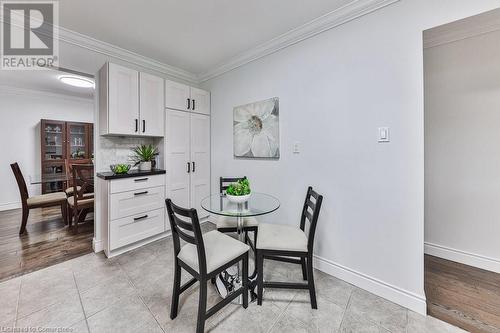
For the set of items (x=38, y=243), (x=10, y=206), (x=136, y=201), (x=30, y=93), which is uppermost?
(x=30, y=93)

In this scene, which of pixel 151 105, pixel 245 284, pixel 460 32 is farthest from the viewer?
pixel 151 105

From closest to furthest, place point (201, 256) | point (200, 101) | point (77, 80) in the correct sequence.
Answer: point (201, 256), point (200, 101), point (77, 80)

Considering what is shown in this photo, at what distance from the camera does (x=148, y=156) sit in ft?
9.43

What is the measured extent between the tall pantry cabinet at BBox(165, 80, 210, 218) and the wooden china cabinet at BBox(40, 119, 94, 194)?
2779mm

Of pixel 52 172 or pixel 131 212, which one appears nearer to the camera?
pixel 131 212

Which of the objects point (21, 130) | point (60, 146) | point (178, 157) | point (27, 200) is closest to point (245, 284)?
point (178, 157)

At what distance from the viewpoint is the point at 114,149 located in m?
2.74

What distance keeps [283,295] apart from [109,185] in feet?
7.21

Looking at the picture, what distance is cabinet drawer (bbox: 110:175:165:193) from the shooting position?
91.5 inches

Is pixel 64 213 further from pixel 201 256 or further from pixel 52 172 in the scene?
pixel 201 256

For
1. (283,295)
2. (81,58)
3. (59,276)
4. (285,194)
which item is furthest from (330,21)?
(59,276)

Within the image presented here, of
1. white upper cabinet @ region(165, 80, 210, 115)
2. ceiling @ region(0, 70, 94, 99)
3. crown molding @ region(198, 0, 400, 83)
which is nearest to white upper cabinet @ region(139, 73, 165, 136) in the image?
white upper cabinet @ region(165, 80, 210, 115)

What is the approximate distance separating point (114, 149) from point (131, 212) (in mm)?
948

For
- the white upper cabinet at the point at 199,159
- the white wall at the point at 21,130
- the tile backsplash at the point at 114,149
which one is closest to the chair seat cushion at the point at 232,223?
the white upper cabinet at the point at 199,159
